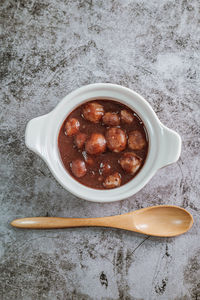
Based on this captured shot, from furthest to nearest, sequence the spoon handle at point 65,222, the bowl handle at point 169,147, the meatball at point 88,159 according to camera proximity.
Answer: the spoon handle at point 65,222 → the meatball at point 88,159 → the bowl handle at point 169,147

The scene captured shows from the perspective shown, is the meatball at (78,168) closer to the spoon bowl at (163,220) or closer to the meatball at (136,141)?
the meatball at (136,141)

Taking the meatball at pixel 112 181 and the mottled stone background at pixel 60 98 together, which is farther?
the mottled stone background at pixel 60 98

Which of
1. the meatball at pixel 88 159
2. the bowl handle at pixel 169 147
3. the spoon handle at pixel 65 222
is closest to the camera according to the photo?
the bowl handle at pixel 169 147

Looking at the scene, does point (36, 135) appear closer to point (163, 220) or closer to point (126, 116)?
point (126, 116)

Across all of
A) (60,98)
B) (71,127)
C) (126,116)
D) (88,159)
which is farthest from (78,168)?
(60,98)

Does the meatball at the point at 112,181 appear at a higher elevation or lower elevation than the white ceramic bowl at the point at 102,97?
lower

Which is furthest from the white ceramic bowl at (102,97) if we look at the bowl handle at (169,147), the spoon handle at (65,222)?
the spoon handle at (65,222)

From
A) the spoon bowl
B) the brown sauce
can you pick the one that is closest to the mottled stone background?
the spoon bowl
